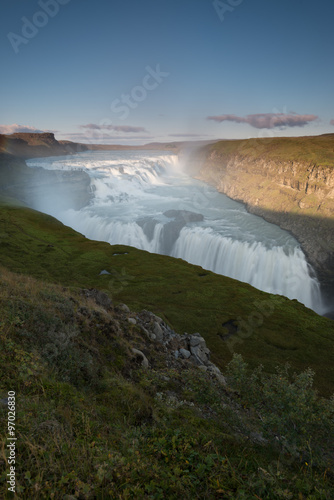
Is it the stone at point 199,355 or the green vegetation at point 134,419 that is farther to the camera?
the stone at point 199,355

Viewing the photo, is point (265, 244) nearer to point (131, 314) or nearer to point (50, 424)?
point (131, 314)

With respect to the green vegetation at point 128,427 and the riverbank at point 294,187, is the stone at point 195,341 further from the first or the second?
the riverbank at point 294,187

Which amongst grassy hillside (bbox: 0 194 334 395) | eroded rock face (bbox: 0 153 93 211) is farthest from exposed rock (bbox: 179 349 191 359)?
eroded rock face (bbox: 0 153 93 211)

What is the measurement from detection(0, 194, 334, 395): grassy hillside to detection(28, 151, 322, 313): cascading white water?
29.6m

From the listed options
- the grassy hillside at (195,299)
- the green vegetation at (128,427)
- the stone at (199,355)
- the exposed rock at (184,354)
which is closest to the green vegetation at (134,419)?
the green vegetation at (128,427)

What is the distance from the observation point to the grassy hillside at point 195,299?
3047cm

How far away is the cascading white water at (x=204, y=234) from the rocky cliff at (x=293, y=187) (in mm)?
7209

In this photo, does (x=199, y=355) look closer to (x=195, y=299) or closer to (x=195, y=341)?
(x=195, y=341)

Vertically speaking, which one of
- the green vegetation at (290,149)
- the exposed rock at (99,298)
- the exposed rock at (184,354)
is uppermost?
the green vegetation at (290,149)

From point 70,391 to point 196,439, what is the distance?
3.84 meters

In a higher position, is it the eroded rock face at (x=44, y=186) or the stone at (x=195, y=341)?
the eroded rock face at (x=44, y=186)

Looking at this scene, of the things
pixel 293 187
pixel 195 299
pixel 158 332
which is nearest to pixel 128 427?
pixel 158 332

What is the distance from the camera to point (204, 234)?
88812 mm

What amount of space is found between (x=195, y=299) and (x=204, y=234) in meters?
50.9
